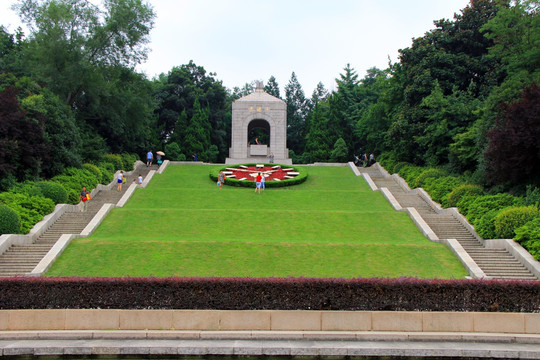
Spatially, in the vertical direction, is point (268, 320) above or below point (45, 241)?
below

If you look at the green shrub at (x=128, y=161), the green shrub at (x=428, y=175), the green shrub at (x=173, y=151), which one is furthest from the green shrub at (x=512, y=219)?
the green shrub at (x=173, y=151)

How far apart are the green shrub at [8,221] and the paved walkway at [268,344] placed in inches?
312

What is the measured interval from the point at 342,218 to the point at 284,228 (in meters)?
2.67

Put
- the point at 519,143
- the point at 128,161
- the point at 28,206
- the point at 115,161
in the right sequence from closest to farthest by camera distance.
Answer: the point at 519,143 → the point at 28,206 → the point at 115,161 → the point at 128,161

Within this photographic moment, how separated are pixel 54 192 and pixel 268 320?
584 inches

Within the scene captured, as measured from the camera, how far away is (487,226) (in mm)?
20547

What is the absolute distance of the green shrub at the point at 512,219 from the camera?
19516mm

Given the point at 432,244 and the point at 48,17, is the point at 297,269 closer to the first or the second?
the point at 432,244

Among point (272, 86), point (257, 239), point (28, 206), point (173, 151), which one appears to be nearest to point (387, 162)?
point (173, 151)

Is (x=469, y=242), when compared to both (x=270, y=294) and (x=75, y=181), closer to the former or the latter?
(x=270, y=294)

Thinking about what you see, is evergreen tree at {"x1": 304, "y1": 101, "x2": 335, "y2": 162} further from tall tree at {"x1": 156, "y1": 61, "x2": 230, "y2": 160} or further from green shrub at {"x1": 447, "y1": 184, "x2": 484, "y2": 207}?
green shrub at {"x1": 447, "y1": 184, "x2": 484, "y2": 207}

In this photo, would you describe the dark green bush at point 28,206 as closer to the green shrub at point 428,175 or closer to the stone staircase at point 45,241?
the stone staircase at point 45,241

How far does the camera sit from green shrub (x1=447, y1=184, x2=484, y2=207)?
24.8m

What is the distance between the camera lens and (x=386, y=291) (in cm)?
1340
